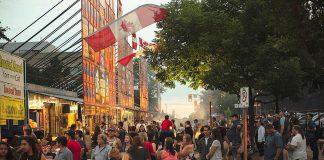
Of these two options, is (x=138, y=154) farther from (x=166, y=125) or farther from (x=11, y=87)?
(x=166, y=125)

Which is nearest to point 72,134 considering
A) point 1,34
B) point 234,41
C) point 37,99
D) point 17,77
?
point 17,77

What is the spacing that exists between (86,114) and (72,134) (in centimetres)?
2167

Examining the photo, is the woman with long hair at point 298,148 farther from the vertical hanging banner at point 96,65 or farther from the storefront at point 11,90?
the vertical hanging banner at point 96,65

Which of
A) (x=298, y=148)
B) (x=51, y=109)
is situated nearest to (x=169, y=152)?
(x=298, y=148)

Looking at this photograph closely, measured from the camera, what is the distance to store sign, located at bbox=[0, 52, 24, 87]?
44.7 feet

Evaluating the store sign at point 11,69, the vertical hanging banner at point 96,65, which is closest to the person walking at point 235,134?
the store sign at point 11,69

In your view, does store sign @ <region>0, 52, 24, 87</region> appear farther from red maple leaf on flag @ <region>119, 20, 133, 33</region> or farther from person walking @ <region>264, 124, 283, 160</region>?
red maple leaf on flag @ <region>119, 20, 133, 33</region>

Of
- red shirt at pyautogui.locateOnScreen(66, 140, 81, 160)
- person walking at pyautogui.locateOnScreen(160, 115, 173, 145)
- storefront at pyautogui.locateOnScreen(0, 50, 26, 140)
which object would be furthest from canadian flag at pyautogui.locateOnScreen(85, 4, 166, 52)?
red shirt at pyautogui.locateOnScreen(66, 140, 81, 160)

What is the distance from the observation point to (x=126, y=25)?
3447 cm

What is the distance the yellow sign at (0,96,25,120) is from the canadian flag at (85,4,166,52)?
661 inches

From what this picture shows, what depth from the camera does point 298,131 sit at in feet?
43.4

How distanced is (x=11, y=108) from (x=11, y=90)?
1.61 feet

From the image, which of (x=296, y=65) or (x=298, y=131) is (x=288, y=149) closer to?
(x=298, y=131)

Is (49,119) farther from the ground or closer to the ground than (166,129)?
farther from the ground
